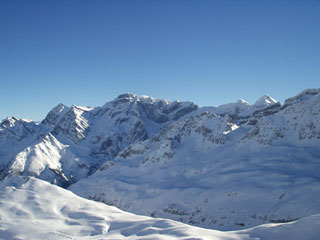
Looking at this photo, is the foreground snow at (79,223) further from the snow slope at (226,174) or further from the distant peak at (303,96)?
the distant peak at (303,96)

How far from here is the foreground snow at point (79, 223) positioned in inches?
1625

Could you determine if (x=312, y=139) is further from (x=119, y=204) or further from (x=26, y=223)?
(x=26, y=223)

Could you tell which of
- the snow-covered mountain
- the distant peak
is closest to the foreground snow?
the snow-covered mountain

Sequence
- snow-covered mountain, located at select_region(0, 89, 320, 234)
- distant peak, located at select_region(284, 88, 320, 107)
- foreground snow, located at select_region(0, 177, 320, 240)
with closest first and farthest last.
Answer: foreground snow, located at select_region(0, 177, 320, 240) → snow-covered mountain, located at select_region(0, 89, 320, 234) → distant peak, located at select_region(284, 88, 320, 107)

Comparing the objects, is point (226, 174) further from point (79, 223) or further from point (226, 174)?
point (79, 223)

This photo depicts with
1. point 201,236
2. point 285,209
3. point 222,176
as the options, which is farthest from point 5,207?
point 222,176

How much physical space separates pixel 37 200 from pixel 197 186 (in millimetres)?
82099

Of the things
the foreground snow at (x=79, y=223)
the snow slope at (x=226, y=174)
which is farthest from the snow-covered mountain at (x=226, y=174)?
the foreground snow at (x=79, y=223)

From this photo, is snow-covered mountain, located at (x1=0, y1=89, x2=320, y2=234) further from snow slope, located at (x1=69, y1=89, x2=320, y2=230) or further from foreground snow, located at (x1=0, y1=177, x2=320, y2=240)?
foreground snow, located at (x1=0, y1=177, x2=320, y2=240)

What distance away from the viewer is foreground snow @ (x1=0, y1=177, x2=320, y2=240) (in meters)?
41.3

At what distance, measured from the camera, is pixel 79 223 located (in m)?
61.3

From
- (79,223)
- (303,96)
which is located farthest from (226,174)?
(79,223)

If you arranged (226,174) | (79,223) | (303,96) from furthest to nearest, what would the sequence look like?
(303,96), (226,174), (79,223)

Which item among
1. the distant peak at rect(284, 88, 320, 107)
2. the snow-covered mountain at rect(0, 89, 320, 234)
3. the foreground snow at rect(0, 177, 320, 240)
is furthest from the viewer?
the distant peak at rect(284, 88, 320, 107)
